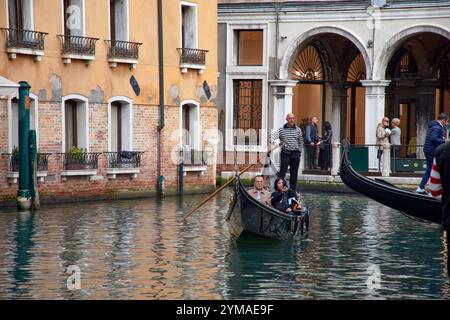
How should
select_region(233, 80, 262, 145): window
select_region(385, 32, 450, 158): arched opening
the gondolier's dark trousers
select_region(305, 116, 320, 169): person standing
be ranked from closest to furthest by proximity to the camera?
the gondolier's dark trousers → select_region(305, 116, 320, 169): person standing → select_region(233, 80, 262, 145): window → select_region(385, 32, 450, 158): arched opening

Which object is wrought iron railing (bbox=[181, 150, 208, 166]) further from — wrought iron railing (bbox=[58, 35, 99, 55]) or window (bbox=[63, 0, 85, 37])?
window (bbox=[63, 0, 85, 37])

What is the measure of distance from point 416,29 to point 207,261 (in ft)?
37.6

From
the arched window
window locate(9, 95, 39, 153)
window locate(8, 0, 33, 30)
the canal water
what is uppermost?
window locate(8, 0, 33, 30)

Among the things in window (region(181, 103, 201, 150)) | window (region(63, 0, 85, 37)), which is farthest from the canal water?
window (region(181, 103, 201, 150))

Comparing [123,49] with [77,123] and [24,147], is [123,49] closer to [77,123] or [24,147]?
[77,123]

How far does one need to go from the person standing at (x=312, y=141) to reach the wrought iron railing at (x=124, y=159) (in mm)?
3629

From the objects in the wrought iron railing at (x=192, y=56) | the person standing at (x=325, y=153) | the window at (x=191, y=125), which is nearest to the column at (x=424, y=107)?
the person standing at (x=325, y=153)

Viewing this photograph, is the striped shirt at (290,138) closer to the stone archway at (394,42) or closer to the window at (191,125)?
the window at (191,125)

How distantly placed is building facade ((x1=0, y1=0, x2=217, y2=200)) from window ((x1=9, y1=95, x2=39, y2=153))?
0.05 feet

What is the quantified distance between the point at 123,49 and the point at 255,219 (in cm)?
666

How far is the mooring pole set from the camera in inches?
658

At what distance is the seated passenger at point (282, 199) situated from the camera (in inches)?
543

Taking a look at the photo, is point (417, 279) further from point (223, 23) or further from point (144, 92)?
point (223, 23)

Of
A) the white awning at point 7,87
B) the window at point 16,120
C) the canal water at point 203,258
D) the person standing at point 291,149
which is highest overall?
the white awning at point 7,87
